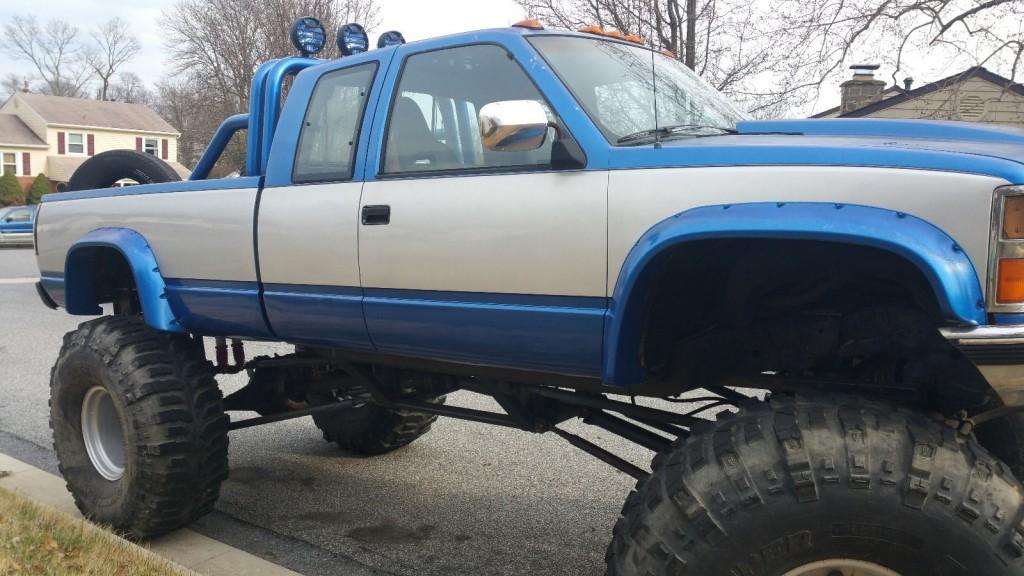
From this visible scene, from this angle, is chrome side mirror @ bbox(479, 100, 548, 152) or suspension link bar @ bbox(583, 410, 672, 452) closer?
chrome side mirror @ bbox(479, 100, 548, 152)

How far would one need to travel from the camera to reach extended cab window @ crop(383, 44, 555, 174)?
337cm

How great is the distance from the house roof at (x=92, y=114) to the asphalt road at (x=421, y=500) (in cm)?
4903

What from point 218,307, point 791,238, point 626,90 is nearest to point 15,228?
point 218,307

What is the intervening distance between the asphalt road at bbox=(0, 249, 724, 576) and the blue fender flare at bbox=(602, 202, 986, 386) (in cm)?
157

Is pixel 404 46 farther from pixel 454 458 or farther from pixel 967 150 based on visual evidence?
pixel 454 458

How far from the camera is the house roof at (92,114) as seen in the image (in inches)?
1964

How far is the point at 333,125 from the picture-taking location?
3.89 meters

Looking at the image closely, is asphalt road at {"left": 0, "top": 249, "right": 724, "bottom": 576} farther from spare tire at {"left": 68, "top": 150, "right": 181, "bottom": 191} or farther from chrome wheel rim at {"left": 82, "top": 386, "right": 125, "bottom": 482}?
spare tire at {"left": 68, "top": 150, "right": 181, "bottom": 191}

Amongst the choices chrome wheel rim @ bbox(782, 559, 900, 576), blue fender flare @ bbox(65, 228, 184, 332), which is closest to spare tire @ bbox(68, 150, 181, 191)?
blue fender flare @ bbox(65, 228, 184, 332)

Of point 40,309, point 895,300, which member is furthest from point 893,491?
point 40,309

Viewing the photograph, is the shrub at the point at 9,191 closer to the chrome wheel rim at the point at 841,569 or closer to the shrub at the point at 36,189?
the shrub at the point at 36,189

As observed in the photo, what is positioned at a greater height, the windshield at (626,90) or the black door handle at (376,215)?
the windshield at (626,90)

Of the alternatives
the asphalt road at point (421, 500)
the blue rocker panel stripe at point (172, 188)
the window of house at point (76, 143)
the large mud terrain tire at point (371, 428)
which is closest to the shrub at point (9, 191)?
the window of house at point (76, 143)

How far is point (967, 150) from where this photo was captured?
2.47 meters
